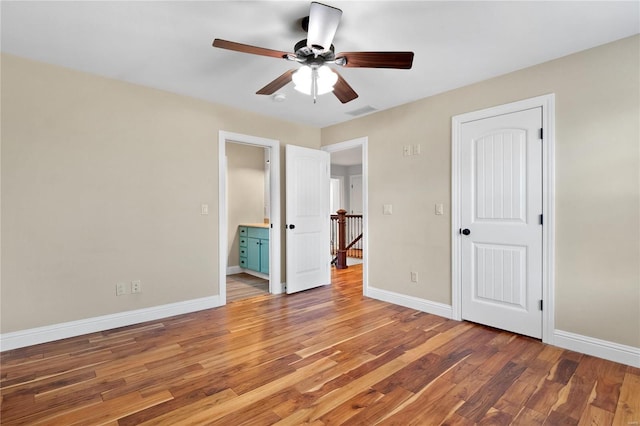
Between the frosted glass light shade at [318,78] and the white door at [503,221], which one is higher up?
the frosted glass light shade at [318,78]

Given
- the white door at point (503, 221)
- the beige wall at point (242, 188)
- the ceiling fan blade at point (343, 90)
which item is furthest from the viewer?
the beige wall at point (242, 188)

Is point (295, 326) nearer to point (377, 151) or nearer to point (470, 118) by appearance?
point (377, 151)

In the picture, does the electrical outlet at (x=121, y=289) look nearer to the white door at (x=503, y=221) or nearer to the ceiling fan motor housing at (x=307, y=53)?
the ceiling fan motor housing at (x=307, y=53)

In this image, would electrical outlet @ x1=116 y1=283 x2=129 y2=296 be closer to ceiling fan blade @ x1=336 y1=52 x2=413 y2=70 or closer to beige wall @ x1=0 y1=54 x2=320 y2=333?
beige wall @ x1=0 y1=54 x2=320 y2=333

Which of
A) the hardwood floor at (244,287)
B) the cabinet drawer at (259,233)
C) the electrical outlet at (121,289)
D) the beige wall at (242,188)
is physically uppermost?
the beige wall at (242,188)

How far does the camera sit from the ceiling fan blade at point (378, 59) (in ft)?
6.63

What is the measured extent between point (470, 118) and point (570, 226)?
4.42 feet

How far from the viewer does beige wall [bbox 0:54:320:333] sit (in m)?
2.69

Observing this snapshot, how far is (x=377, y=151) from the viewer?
4.16 metres

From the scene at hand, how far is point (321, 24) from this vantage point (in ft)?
6.13

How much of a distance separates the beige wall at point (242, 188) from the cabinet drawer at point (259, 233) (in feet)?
1.65

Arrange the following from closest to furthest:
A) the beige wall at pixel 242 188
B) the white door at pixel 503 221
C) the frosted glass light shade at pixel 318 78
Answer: the frosted glass light shade at pixel 318 78, the white door at pixel 503 221, the beige wall at pixel 242 188

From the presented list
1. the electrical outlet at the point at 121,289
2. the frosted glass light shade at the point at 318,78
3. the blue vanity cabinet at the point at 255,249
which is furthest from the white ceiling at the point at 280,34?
the blue vanity cabinet at the point at 255,249

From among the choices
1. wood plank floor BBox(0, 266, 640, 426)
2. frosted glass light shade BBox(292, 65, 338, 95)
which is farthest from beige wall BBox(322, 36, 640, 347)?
frosted glass light shade BBox(292, 65, 338, 95)
